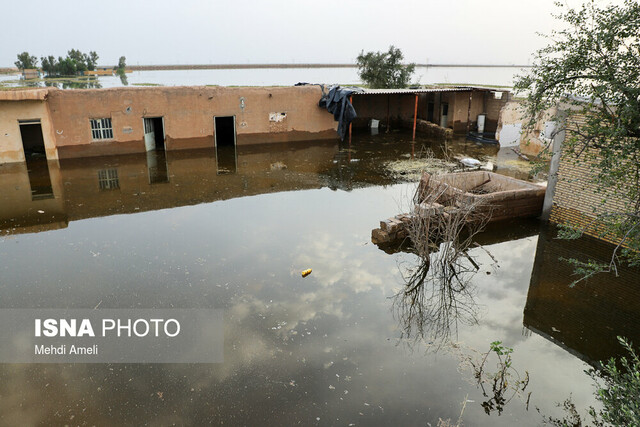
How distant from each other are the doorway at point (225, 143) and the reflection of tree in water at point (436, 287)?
8.78m

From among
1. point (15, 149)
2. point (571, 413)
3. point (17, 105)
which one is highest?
point (17, 105)

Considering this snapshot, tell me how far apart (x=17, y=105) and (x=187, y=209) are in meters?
8.79

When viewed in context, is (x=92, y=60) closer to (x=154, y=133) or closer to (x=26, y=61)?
(x=26, y=61)

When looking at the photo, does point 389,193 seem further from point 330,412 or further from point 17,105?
point 17,105

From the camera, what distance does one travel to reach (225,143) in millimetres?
20125

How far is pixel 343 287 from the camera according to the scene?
7875mm

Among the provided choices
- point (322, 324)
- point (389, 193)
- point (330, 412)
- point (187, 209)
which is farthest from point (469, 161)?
point (330, 412)

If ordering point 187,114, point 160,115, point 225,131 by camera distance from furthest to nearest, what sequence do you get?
point 225,131 < point 187,114 < point 160,115

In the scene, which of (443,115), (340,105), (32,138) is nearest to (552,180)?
(340,105)

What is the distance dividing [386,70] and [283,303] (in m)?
26.9

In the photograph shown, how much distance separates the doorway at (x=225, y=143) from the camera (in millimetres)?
16172

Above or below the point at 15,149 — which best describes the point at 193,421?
below

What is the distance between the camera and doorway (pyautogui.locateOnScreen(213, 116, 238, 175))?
16172 millimetres

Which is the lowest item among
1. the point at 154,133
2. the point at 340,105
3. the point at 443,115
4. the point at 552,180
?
the point at 552,180
